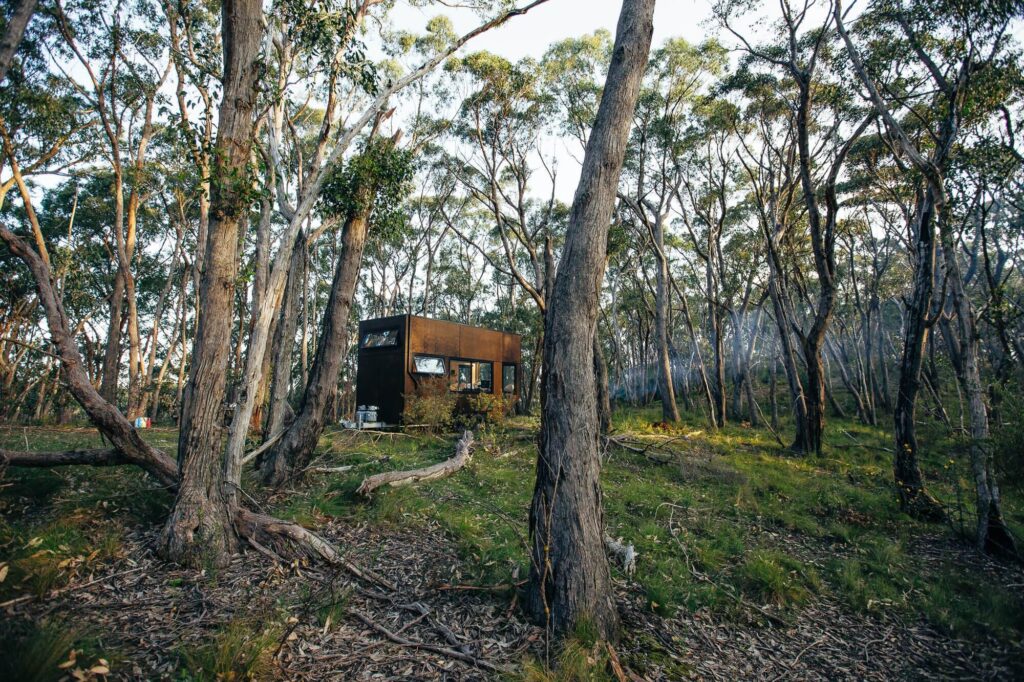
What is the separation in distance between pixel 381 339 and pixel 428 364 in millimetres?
1602

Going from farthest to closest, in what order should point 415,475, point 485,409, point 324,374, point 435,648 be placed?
1. point 485,409
2. point 415,475
3. point 324,374
4. point 435,648

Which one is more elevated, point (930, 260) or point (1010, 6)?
point (1010, 6)

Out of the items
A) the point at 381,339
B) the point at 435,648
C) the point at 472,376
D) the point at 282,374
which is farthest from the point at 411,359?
the point at 435,648

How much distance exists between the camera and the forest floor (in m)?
2.66

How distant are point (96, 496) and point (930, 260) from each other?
33.3 ft

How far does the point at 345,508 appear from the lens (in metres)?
Result: 5.11

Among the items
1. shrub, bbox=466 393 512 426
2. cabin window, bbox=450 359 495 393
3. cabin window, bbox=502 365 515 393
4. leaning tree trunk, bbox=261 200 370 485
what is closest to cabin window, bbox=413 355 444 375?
cabin window, bbox=450 359 495 393

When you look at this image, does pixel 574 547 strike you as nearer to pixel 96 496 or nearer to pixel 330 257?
pixel 96 496

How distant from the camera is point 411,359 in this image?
12633 millimetres

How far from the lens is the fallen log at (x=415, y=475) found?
554 centimetres

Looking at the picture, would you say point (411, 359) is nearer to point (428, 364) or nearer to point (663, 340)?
point (428, 364)

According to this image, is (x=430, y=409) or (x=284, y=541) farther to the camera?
(x=430, y=409)

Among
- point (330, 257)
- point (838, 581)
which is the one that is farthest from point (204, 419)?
point (330, 257)

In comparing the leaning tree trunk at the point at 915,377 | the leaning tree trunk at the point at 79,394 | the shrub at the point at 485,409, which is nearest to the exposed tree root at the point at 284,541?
→ the leaning tree trunk at the point at 79,394
